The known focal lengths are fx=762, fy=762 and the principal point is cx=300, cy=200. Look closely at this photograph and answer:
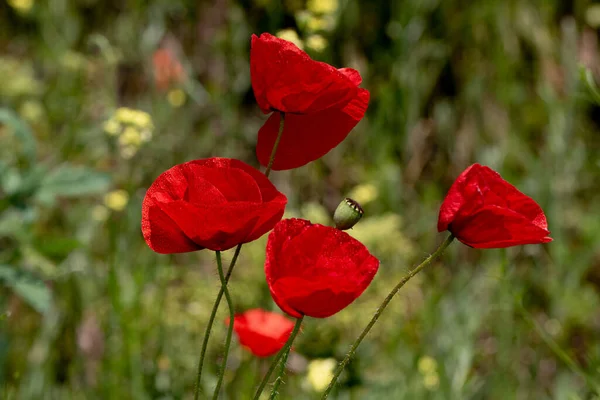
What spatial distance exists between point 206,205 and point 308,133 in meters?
0.19

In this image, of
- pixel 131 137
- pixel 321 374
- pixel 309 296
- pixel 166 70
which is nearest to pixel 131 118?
pixel 131 137

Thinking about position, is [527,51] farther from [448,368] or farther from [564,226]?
[448,368]

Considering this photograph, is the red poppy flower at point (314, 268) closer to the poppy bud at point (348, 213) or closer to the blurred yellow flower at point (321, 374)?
the poppy bud at point (348, 213)

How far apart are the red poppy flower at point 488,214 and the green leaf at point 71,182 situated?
99cm

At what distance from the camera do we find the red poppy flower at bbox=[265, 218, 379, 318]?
725 mm

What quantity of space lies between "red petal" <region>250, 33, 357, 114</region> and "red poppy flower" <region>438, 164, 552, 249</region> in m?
0.16

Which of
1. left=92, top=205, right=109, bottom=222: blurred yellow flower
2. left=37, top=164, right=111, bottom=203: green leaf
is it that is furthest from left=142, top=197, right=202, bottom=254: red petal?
left=92, top=205, right=109, bottom=222: blurred yellow flower

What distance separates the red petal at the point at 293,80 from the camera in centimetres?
78

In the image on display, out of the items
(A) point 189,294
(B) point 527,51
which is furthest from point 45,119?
(B) point 527,51

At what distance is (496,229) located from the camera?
775 millimetres

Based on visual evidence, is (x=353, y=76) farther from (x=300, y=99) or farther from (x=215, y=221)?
(x=215, y=221)

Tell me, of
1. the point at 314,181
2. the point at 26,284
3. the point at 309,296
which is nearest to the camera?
the point at 309,296

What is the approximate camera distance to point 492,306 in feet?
6.87

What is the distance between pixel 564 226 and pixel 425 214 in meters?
0.55
